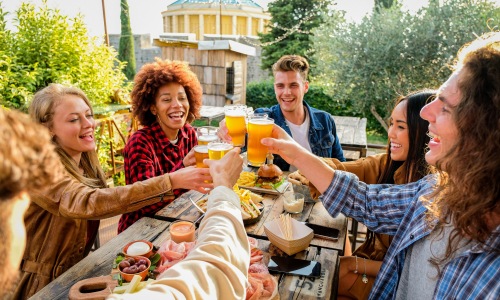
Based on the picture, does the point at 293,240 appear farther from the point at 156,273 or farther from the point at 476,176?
the point at 476,176

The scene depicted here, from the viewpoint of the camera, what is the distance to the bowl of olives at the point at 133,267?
5.44 feet

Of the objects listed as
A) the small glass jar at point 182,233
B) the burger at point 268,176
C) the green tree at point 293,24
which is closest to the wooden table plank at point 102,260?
the small glass jar at point 182,233

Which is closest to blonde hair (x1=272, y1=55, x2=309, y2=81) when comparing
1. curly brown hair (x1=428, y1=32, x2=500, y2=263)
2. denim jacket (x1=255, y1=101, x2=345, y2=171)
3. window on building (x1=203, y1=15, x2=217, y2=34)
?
denim jacket (x1=255, y1=101, x2=345, y2=171)

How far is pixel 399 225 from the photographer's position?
2080 millimetres

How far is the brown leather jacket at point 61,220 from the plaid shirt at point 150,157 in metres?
0.47

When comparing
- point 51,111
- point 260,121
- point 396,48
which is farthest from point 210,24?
point 260,121

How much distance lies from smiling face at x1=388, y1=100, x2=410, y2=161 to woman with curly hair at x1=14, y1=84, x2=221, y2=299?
171 cm

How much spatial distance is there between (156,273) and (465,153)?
5.08ft

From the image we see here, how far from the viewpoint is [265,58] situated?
1825 cm

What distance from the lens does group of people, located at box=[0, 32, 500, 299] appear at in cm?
106

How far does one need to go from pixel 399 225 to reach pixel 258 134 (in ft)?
3.47

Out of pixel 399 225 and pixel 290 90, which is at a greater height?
pixel 290 90

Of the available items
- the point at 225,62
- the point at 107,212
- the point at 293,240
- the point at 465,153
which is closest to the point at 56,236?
the point at 107,212

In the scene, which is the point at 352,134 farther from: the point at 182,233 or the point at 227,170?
the point at 227,170
